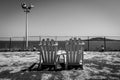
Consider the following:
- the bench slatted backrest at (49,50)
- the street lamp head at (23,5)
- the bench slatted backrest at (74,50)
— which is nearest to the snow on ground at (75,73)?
the bench slatted backrest at (74,50)

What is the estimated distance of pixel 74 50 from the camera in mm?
4129

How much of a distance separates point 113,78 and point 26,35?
11.9 m

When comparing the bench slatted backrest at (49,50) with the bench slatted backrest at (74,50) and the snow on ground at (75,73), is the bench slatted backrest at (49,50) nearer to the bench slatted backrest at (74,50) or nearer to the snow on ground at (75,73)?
the bench slatted backrest at (74,50)

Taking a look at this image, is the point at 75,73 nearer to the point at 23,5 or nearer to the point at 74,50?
the point at 74,50

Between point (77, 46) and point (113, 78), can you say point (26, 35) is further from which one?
point (113, 78)

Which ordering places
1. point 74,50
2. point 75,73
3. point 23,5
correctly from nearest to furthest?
point 75,73
point 74,50
point 23,5

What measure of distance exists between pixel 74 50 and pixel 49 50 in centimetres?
93

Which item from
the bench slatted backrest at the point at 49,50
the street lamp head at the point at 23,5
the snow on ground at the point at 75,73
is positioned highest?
the street lamp head at the point at 23,5

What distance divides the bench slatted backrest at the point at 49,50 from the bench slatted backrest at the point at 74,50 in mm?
496

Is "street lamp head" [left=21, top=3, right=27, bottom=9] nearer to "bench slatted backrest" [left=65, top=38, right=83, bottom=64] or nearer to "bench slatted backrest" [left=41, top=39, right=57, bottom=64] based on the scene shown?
"bench slatted backrest" [left=41, top=39, right=57, bottom=64]

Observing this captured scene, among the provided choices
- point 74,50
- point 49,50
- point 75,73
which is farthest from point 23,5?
point 75,73

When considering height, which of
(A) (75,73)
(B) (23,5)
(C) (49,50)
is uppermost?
(B) (23,5)

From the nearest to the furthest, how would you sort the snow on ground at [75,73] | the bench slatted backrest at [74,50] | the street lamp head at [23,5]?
1. the snow on ground at [75,73]
2. the bench slatted backrest at [74,50]
3. the street lamp head at [23,5]

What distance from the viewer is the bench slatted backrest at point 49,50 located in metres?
4.11
